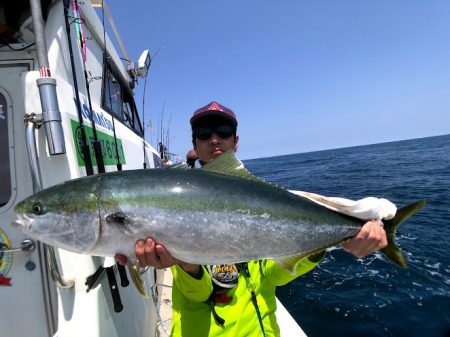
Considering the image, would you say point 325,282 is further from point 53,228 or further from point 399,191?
point 399,191

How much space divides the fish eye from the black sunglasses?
155cm

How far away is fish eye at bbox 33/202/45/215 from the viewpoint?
1905 millimetres

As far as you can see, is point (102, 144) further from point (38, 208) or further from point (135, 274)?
point (135, 274)

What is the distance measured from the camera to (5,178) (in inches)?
101

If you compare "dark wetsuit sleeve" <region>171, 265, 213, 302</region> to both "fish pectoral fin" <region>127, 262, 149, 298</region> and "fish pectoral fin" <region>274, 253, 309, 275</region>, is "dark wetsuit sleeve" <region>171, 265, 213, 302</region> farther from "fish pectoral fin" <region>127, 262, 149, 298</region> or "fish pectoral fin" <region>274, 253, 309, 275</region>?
"fish pectoral fin" <region>274, 253, 309, 275</region>

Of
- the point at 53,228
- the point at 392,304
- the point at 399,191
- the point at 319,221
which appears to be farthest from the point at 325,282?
the point at 399,191

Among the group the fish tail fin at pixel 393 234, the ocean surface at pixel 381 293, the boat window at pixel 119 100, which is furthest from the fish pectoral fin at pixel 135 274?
the ocean surface at pixel 381 293

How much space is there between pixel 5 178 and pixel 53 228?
1.08 metres

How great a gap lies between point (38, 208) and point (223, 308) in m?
1.51

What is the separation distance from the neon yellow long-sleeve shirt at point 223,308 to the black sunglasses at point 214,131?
125 cm

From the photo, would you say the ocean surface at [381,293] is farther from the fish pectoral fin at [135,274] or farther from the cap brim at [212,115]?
→ the fish pectoral fin at [135,274]

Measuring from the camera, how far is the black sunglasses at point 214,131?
3039mm

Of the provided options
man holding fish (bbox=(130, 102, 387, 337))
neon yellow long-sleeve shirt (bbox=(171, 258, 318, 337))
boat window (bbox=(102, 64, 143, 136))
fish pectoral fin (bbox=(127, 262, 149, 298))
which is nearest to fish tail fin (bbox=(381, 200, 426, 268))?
man holding fish (bbox=(130, 102, 387, 337))

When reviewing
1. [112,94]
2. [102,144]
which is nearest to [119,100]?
[112,94]
